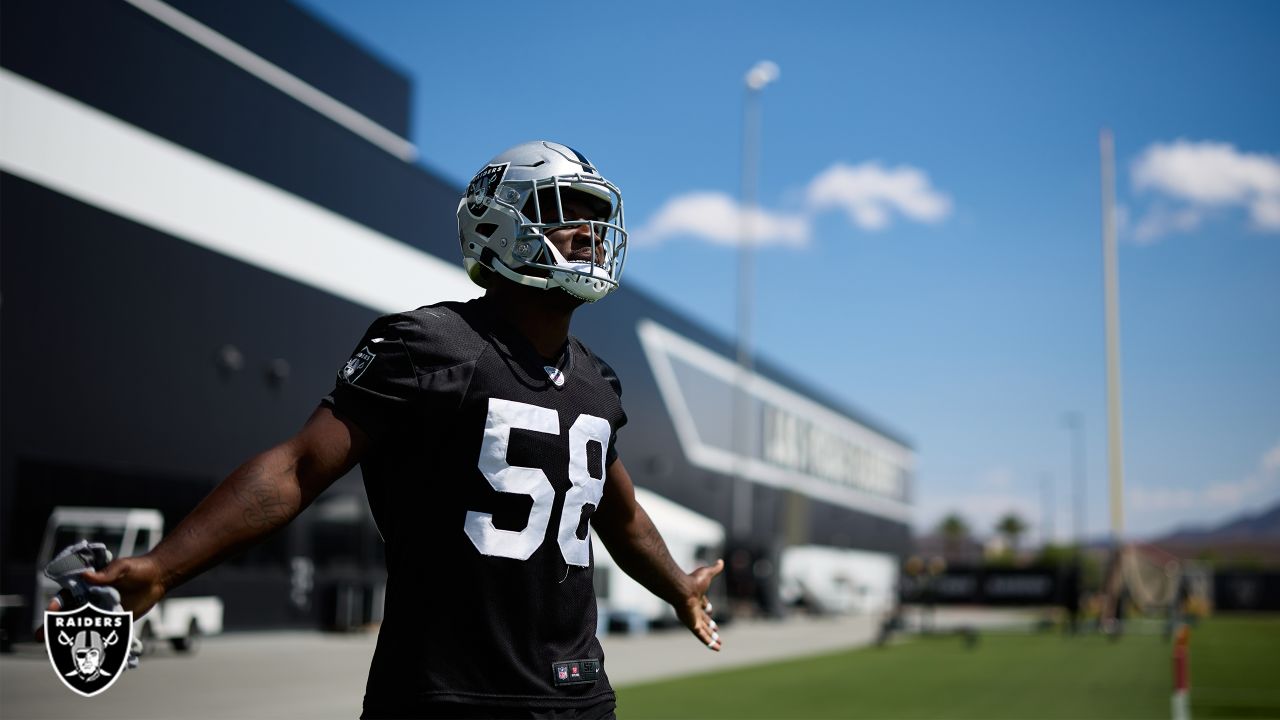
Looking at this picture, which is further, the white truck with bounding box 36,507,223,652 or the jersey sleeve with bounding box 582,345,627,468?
the white truck with bounding box 36,507,223,652

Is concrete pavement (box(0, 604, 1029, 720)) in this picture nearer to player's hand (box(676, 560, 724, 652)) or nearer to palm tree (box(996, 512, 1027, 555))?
player's hand (box(676, 560, 724, 652))

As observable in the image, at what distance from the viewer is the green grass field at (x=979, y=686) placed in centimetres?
1287

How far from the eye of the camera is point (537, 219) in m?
2.97

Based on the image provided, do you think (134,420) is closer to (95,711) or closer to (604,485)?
(95,711)

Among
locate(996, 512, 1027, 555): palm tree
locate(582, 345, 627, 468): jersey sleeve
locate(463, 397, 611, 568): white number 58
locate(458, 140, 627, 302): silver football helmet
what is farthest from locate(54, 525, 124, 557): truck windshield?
locate(996, 512, 1027, 555): palm tree

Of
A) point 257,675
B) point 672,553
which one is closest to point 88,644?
point 257,675

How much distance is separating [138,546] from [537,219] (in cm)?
1661

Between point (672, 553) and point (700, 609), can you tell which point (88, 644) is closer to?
point (700, 609)

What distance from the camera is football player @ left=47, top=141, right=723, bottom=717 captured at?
2.57 metres

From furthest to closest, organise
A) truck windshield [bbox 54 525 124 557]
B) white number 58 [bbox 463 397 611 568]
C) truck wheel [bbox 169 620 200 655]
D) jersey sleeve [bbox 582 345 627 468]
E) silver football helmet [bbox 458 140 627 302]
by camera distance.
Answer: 1. truck windshield [bbox 54 525 124 557]
2. truck wheel [bbox 169 620 200 655]
3. jersey sleeve [bbox 582 345 627 468]
4. silver football helmet [bbox 458 140 627 302]
5. white number 58 [bbox 463 397 611 568]

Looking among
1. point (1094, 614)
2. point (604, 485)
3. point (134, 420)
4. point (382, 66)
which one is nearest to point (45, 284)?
point (134, 420)

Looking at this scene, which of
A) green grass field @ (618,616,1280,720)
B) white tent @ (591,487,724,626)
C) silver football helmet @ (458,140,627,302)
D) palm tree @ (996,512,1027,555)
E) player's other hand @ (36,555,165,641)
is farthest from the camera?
palm tree @ (996,512,1027,555)

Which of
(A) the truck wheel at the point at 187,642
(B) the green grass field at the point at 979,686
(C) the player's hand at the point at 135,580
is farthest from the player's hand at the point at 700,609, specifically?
(A) the truck wheel at the point at 187,642

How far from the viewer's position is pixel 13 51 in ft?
54.7
